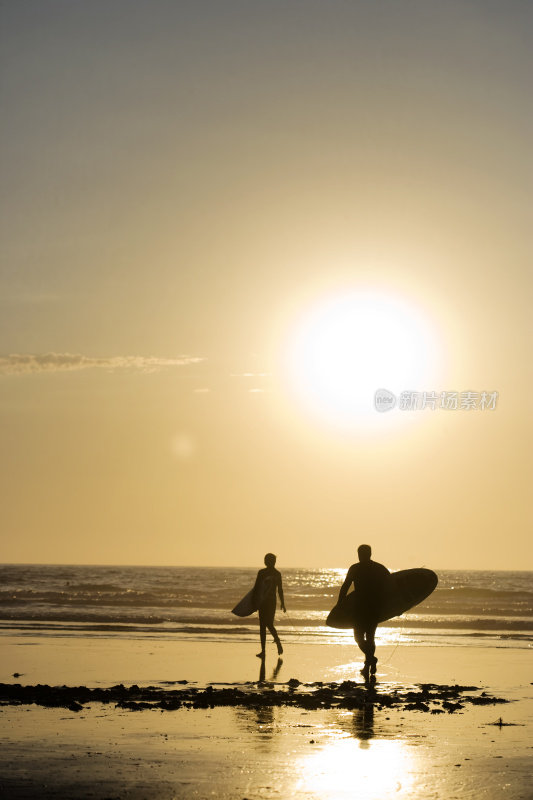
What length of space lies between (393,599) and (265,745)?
8362mm

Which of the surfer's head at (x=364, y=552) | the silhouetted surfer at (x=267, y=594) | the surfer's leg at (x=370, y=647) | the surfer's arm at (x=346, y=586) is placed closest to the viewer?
the surfer's leg at (x=370, y=647)

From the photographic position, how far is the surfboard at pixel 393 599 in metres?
16.5

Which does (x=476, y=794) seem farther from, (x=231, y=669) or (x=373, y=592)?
(x=231, y=669)

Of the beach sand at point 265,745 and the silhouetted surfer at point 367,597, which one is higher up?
the silhouetted surfer at point 367,597

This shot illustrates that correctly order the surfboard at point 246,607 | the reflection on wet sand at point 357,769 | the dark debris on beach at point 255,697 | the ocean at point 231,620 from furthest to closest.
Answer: the ocean at point 231,620 → the surfboard at point 246,607 → the dark debris on beach at point 255,697 → the reflection on wet sand at point 357,769

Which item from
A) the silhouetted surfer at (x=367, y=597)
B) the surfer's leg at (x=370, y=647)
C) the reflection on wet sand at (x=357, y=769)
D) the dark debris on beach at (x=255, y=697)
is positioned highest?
the silhouetted surfer at (x=367, y=597)

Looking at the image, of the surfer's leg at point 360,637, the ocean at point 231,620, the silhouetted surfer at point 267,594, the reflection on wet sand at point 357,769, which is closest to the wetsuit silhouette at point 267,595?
the silhouetted surfer at point 267,594

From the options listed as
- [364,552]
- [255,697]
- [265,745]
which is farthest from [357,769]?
[364,552]

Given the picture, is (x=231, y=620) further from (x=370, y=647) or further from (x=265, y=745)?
(x=265, y=745)

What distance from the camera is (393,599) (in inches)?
695

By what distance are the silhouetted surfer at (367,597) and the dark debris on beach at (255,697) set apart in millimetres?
1366

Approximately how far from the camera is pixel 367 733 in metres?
10.3

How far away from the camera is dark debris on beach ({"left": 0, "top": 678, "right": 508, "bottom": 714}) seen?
1229 cm

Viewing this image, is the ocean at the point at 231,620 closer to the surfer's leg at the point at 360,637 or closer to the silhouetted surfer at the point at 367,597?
the silhouetted surfer at the point at 367,597
